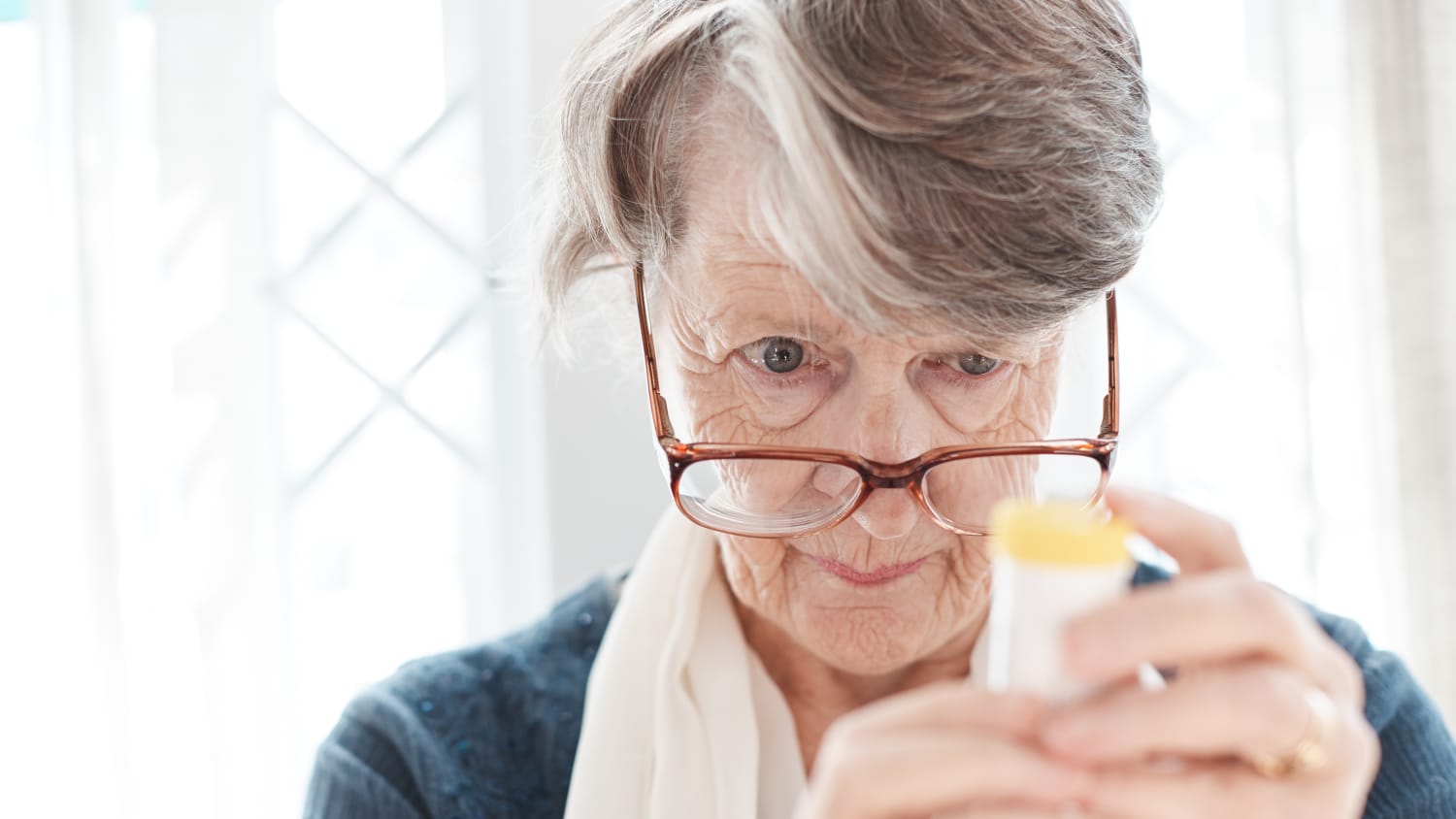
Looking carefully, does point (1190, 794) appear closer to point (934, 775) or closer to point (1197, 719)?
point (1197, 719)

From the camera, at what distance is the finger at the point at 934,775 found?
2.15 ft

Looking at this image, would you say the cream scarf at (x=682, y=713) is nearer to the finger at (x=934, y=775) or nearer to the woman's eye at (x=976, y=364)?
the woman's eye at (x=976, y=364)

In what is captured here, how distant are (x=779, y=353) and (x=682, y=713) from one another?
489mm

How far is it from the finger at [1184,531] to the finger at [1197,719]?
26 cm

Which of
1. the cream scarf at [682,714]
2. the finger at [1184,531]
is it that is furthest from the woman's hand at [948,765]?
the cream scarf at [682,714]

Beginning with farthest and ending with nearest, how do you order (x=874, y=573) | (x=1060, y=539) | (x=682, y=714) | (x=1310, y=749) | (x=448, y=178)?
(x=448, y=178) < (x=682, y=714) < (x=874, y=573) < (x=1310, y=749) < (x=1060, y=539)

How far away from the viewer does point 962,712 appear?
2.22 feet

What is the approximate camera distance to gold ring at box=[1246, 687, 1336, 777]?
704 millimetres

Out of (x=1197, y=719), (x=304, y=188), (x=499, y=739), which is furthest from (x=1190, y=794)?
(x=304, y=188)

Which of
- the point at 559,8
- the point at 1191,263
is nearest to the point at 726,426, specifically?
the point at 559,8

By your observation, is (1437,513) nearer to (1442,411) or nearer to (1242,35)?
(1442,411)

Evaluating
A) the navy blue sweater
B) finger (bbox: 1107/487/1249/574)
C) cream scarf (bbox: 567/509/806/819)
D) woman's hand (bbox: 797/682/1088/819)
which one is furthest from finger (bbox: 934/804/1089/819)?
the navy blue sweater

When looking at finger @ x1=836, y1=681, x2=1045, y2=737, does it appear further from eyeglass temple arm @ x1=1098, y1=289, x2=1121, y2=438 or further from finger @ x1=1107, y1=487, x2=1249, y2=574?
eyeglass temple arm @ x1=1098, y1=289, x2=1121, y2=438

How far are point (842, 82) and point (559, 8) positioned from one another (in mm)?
1170
